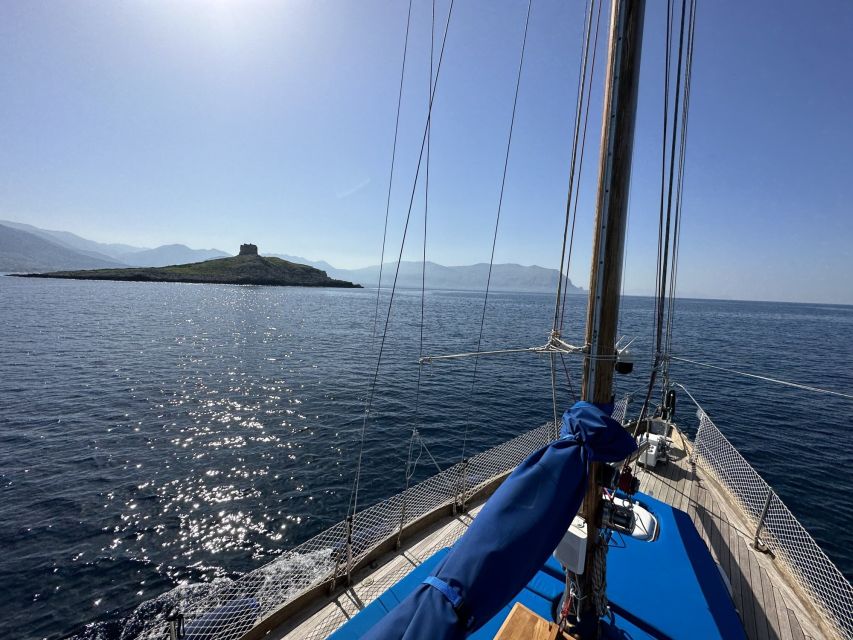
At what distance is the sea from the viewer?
10039 mm

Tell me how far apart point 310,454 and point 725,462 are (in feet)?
50.9

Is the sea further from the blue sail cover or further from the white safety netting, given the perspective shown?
the white safety netting

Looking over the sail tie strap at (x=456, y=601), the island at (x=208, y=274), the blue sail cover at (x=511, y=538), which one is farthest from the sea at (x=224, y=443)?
the island at (x=208, y=274)

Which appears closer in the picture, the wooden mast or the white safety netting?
the wooden mast

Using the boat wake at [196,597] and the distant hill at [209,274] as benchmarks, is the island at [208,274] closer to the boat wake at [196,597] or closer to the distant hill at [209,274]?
the distant hill at [209,274]

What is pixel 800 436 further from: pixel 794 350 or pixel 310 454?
pixel 794 350

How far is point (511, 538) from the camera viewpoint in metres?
3.20

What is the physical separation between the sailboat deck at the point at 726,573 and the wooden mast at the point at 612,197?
3.97 m

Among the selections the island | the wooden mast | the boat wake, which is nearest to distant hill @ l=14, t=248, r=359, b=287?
the island

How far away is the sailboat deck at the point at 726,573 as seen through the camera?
5.82m

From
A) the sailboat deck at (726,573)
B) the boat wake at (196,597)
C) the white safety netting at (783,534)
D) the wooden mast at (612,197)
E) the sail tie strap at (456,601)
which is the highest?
the wooden mast at (612,197)

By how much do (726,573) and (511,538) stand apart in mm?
7301

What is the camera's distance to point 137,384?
82.5ft

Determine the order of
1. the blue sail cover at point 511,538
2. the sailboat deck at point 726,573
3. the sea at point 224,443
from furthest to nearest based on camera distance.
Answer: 1. the sea at point 224,443
2. the sailboat deck at point 726,573
3. the blue sail cover at point 511,538
